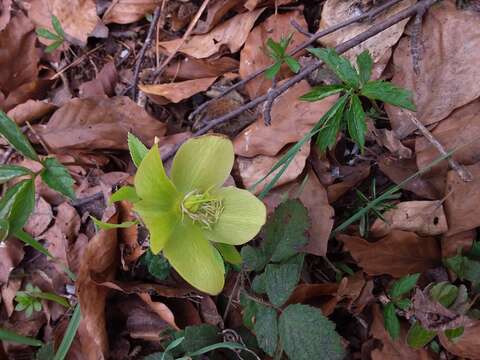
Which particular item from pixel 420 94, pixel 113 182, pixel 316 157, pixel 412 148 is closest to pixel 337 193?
pixel 316 157

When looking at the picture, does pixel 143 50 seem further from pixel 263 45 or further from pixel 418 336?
pixel 418 336

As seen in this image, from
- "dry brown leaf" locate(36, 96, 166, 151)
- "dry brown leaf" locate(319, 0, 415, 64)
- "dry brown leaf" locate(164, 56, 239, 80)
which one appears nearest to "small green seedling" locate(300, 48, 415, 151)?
"dry brown leaf" locate(319, 0, 415, 64)

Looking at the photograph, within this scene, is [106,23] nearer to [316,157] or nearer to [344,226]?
[316,157]

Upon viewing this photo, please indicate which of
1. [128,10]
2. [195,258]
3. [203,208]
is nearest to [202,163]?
[203,208]

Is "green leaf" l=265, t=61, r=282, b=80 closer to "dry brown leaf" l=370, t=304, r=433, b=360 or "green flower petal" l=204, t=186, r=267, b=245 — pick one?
"green flower petal" l=204, t=186, r=267, b=245

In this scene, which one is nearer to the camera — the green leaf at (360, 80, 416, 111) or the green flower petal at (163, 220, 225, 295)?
the green flower petal at (163, 220, 225, 295)
